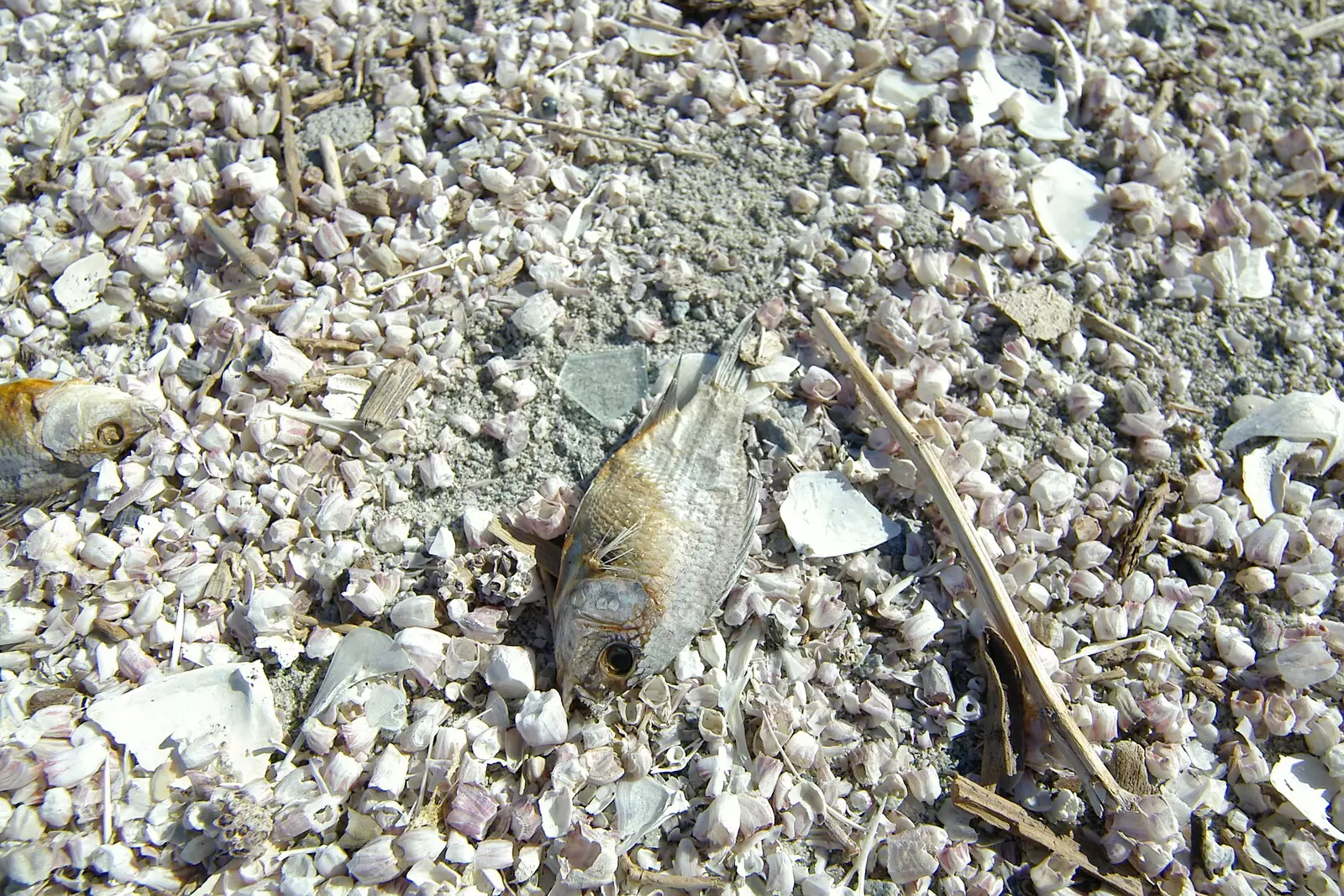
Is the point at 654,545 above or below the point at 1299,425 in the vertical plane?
below

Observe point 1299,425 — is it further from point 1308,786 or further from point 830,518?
point 830,518

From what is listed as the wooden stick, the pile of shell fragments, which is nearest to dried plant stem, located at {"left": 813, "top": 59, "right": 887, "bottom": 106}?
the pile of shell fragments

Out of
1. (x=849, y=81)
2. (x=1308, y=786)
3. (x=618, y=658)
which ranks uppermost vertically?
(x=849, y=81)

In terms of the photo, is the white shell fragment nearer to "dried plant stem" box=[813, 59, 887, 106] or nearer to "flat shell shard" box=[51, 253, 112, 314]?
"dried plant stem" box=[813, 59, 887, 106]

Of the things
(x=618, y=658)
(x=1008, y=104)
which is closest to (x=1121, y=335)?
(x=1008, y=104)

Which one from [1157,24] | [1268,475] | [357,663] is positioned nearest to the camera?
[357,663]

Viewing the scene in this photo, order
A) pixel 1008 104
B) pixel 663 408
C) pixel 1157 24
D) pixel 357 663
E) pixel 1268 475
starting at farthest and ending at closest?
pixel 1157 24 → pixel 1008 104 → pixel 1268 475 → pixel 663 408 → pixel 357 663

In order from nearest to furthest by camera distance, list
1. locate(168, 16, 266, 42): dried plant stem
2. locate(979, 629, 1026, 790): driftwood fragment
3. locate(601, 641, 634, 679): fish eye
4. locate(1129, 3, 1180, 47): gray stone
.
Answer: locate(601, 641, 634, 679): fish eye, locate(979, 629, 1026, 790): driftwood fragment, locate(168, 16, 266, 42): dried plant stem, locate(1129, 3, 1180, 47): gray stone

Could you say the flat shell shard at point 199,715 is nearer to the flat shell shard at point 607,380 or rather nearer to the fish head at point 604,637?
the fish head at point 604,637
